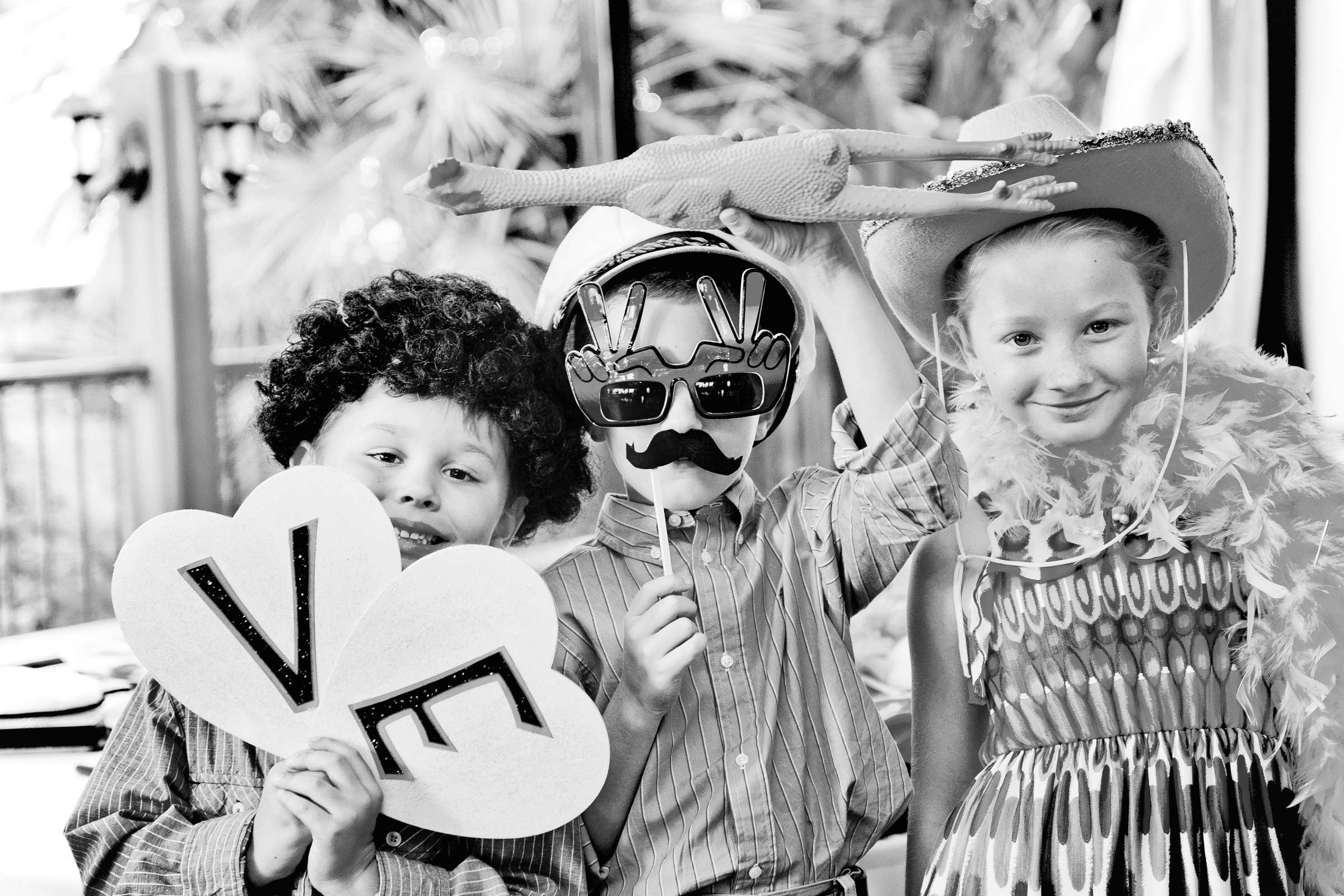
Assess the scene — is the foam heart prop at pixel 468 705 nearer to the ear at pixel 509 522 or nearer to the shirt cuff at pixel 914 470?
the ear at pixel 509 522

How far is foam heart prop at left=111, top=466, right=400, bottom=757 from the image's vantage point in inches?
37.6

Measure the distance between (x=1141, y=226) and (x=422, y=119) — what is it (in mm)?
2192

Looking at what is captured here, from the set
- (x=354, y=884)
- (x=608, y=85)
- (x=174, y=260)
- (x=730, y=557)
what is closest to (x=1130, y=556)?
(x=730, y=557)

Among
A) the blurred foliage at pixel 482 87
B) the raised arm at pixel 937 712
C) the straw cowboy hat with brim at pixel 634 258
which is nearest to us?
the straw cowboy hat with brim at pixel 634 258

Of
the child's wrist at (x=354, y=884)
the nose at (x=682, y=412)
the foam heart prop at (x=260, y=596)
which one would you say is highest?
the nose at (x=682, y=412)

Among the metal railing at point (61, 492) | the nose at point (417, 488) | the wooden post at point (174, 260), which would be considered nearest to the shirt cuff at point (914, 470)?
the nose at point (417, 488)

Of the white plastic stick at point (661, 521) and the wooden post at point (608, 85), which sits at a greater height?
the wooden post at point (608, 85)

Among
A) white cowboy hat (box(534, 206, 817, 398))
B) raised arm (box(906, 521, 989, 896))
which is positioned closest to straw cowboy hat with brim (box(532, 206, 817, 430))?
white cowboy hat (box(534, 206, 817, 398))

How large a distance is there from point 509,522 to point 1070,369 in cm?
53

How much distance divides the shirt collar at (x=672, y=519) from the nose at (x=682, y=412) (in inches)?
3.9

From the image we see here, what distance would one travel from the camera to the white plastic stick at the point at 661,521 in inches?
39.2

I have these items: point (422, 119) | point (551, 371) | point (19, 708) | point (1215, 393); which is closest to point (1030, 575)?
point (1215, 393)

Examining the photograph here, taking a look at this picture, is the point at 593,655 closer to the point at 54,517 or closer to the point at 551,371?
the point at 551,371

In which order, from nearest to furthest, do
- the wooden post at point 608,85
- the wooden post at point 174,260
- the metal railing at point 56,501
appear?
1. the wooden post at point 608,85
2. the wooden post at point 174,260
3. the metal railing at point 56,501
